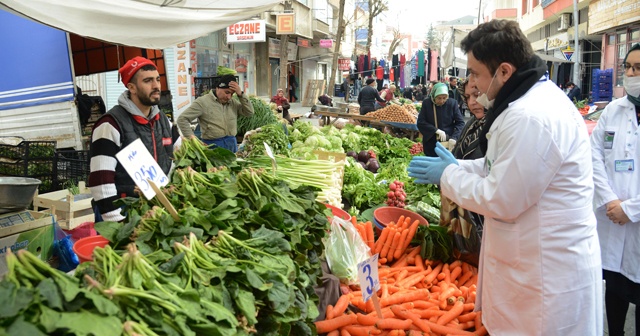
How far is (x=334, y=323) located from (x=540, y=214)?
140 cm

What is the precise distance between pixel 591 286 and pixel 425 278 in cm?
167

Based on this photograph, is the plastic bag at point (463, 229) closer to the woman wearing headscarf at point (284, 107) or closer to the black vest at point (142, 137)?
the black vest at point (142, 137)

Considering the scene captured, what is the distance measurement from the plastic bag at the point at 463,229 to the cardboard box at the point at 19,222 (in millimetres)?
3414

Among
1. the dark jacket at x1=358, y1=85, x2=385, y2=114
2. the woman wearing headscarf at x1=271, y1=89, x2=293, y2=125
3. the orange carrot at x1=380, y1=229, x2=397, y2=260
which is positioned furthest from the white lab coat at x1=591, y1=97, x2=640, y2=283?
the dark jacket at x1=358, y1=85, x2=385, y2=114

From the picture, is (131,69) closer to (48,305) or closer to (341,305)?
(341,305)

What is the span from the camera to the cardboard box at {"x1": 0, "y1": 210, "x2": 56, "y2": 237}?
3.95m

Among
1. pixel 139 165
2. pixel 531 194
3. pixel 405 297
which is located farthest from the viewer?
pixel 405 297

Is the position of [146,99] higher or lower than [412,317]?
higher

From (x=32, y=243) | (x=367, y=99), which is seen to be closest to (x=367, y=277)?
(x=32, y=243)

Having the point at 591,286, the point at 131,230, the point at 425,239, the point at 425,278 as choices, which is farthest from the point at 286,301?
the point at 425,239

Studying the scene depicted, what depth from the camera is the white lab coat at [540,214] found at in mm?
1964

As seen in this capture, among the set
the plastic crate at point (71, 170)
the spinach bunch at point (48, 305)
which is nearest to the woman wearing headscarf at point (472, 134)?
the spinach bunch at point (48, 305)

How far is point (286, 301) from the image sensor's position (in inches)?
70.8

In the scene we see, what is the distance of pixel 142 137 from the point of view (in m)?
3.56
